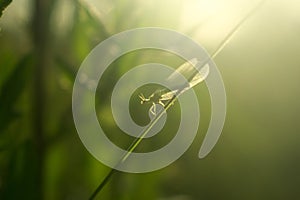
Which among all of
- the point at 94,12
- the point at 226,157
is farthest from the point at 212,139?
the point at 94,12

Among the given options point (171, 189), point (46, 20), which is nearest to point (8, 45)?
point (46, 20)

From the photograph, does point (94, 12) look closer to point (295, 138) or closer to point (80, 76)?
point (80, 76)

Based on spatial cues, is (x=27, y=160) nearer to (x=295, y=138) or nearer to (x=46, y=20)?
(x=46, y=20)

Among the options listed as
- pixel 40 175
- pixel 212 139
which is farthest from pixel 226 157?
pixel 40 175

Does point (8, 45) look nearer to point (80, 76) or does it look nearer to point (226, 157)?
point (80, 76)

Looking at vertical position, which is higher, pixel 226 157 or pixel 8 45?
pixel 8 45
